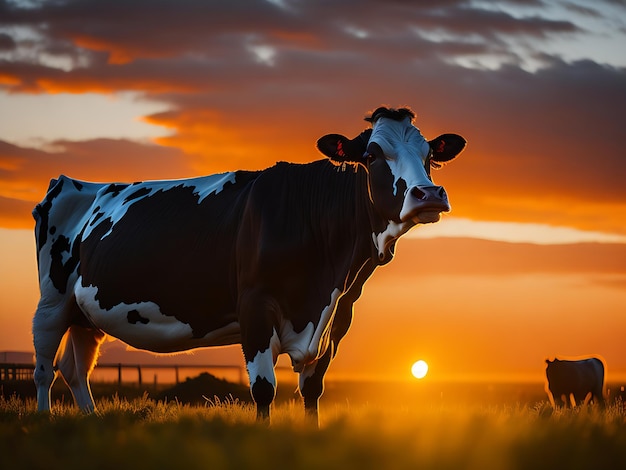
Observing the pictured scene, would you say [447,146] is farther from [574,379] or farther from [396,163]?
[574,379]

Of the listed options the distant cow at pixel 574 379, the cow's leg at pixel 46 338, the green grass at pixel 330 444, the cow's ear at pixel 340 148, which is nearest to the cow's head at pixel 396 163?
the cow's ear at pixel 340 148

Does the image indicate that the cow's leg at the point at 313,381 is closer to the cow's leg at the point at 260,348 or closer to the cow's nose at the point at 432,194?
the cow's leg at the point at 260,348

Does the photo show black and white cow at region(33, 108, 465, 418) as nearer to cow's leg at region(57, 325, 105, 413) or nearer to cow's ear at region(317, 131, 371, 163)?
cow's ear at region(317, 131, 371, 163)

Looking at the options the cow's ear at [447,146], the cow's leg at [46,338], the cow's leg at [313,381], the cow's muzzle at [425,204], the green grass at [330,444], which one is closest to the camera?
the green grass at [330,444]

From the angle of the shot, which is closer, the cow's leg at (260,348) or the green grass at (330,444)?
the green grass at (330,444)

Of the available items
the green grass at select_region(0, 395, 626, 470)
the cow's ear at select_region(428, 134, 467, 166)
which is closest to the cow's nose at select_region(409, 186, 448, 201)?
the cow's ear at select_region(428, 134, 467, 166)

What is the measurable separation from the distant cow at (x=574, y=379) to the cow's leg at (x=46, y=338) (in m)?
17.9

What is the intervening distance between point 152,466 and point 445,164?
5476mm

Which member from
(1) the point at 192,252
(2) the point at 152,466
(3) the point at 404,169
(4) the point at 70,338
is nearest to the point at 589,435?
(3) the point at 404,169

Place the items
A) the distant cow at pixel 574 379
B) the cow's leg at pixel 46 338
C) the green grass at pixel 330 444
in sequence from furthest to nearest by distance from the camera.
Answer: the distant cow at pixel 574 379 < the cow's leg at pixel 46 338 < the green grass at pixel 330 444

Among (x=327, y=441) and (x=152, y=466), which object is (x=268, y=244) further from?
(x=152, y=466)

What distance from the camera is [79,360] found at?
43.2 feet

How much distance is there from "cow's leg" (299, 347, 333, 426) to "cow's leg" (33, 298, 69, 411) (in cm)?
429

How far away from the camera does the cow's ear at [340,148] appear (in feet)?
31.0
